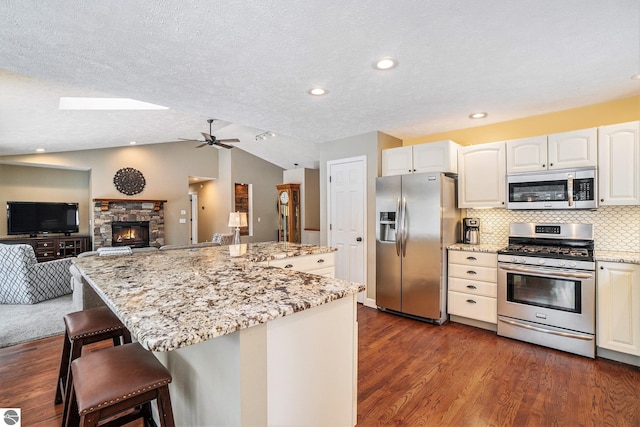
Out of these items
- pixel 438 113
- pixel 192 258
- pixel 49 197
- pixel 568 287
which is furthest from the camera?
pixel 49 197

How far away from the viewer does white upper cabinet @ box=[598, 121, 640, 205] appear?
8.64 ft

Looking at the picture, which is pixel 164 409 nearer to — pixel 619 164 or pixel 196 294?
pixel 196 294

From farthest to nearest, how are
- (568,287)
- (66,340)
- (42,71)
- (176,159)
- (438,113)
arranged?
(176,159) < (438,113) < (568,287) < (42,71) < (66,340)

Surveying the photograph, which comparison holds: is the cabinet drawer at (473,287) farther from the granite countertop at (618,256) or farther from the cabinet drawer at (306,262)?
the cabinet drawer at (306,262)

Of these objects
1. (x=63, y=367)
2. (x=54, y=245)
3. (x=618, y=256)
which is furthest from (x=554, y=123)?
(x=54, y=245)

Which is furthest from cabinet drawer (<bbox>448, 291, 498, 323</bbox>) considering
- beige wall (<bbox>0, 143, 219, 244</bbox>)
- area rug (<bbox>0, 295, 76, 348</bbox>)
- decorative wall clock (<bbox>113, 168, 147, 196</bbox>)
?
decorative wall clock (<bbox>113, 168, 147, 196</bbox>)

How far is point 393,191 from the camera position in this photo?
3812 millimetres

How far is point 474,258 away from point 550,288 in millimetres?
720

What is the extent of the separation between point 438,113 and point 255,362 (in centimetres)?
319

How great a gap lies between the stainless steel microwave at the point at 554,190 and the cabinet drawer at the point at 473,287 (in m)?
0.90

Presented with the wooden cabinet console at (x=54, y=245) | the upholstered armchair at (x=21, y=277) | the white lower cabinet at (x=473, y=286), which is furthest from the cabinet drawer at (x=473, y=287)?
the wooden cabinet console at (x=54, y=245)

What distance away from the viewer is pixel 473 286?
11.1 ft

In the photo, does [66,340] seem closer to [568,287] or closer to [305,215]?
[568,287]

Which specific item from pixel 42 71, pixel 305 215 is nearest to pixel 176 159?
pixel 305 215
